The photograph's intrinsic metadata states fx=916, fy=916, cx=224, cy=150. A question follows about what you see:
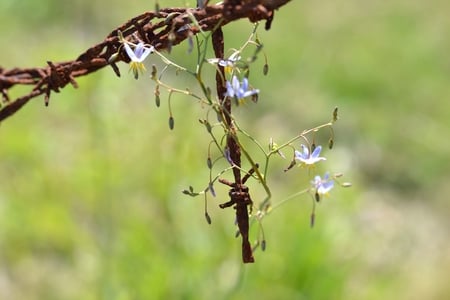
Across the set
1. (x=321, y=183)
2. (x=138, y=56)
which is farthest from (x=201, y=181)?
(x=138, y=56)

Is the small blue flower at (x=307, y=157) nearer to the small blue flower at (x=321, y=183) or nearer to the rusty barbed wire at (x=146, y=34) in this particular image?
the small blue flower at (x=321, y=183)

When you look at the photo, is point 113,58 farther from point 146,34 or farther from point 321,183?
point 321,183

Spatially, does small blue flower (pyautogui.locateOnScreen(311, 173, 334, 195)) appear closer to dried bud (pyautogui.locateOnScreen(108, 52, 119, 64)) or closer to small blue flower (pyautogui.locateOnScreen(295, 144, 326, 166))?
small blue flower (pyautogui.locateOnScreen(295, 144, 326, 166))

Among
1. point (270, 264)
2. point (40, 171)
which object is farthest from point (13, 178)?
point (270, 264)

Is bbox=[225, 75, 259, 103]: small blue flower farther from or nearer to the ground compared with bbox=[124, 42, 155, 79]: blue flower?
nearer to the ground

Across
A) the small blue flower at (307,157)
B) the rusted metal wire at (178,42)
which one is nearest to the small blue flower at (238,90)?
the rusted metal wire at (178,42)

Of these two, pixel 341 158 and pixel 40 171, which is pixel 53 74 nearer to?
pixel 40 171

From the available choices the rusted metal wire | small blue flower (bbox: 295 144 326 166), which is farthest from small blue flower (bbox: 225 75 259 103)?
small blue flower (bbox: 295 144 326 166)
